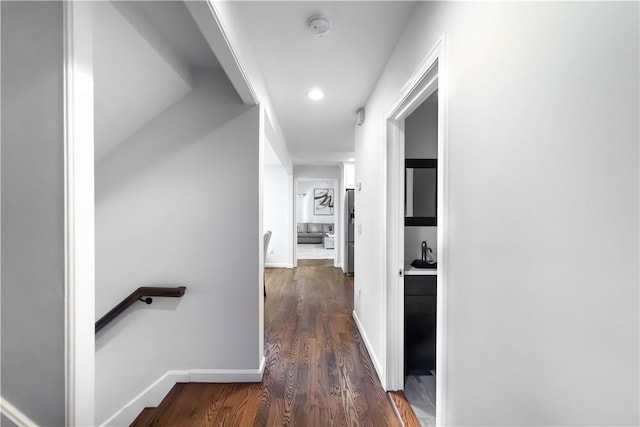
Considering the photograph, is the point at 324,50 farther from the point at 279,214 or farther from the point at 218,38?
the point at 279,214

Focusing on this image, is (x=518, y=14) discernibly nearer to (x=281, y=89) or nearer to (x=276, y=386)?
(x=281, y=89)

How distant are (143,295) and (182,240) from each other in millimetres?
480

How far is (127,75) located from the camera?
1.56 meters

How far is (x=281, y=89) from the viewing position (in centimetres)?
248

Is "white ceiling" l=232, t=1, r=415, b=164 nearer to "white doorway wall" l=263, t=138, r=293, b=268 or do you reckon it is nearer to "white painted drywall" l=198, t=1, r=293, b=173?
"white painted drywall" l=198, t=1, r=293, b=173

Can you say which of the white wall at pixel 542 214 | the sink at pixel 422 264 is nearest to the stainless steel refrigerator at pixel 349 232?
the sink at pixel 422 264

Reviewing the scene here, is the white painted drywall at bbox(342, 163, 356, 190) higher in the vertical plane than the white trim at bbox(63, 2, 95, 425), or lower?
higher

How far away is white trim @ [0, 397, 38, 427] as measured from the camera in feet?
2.08

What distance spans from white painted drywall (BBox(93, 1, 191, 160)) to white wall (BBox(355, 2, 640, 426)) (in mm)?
1464

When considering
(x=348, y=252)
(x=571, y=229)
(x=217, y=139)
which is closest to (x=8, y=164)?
(x=571, y=229)

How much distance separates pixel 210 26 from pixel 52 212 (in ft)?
3.17

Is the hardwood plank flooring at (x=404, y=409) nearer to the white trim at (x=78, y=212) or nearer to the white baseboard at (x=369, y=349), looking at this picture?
the white baseboard at (x=369, y=349)

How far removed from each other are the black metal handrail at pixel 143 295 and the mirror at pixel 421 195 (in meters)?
1.99

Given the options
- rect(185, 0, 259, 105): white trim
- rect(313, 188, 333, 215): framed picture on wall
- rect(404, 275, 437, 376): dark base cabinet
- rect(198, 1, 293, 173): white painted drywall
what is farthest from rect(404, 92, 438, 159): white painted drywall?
rect(313, 188, 333, 215): framed picture on wall
